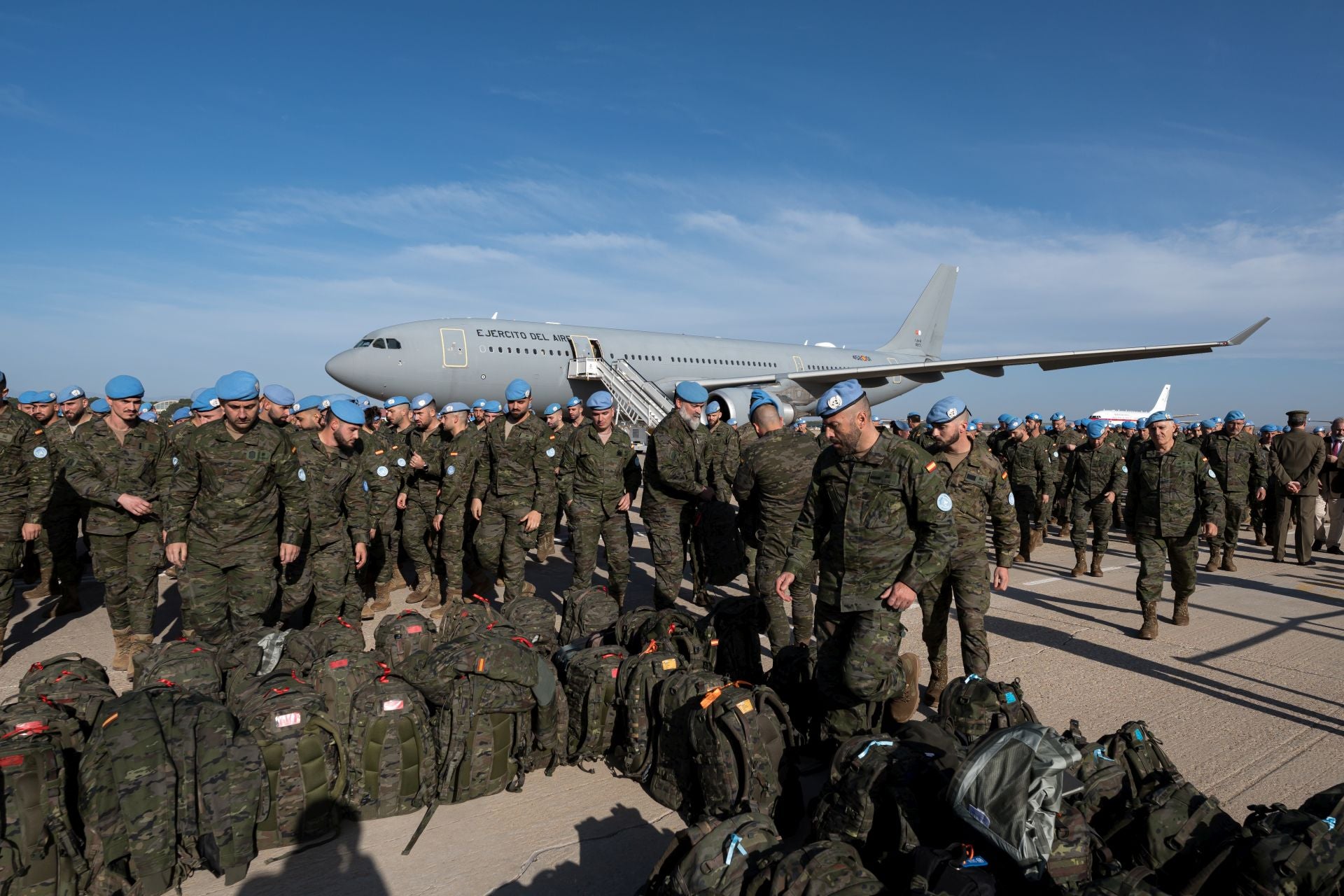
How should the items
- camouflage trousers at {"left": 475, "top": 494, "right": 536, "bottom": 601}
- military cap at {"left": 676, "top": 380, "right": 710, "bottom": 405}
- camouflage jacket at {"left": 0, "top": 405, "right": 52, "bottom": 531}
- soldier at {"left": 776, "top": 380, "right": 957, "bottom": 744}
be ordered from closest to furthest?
soldier at {"left": 776, "top": 380, "right": 957, "bottom": 744} → camouflage jacket at {"left": 0, "top": 405, "right": 52, "bottom": 531} → military cap at {"left": 676, "top": 380, "right": 710, "bottom": 405} → camouflage trousers at {"left": 475, "top": 494, "right": 536, "bottom": 601}

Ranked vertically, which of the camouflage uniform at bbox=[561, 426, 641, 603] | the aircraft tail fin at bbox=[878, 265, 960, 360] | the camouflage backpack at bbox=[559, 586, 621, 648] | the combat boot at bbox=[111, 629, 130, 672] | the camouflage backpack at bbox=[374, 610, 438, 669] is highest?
the aircraft tail fin at bbox=[878, 265, 960, 360]

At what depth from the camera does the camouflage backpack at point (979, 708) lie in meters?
3.54

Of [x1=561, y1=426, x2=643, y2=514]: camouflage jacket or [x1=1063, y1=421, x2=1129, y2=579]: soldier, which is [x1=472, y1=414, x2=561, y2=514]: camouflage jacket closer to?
[x1=561, y1=426, x2=643, y2=514]: camouflage jacket

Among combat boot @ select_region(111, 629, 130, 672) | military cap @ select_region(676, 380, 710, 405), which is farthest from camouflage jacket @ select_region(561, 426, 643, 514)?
combat boot @ select_region(111, 629, 130, 672)

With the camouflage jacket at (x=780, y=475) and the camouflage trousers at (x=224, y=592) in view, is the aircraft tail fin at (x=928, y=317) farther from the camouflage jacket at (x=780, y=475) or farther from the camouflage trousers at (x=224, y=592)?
the camouflage trousers at (x=224, y=592)

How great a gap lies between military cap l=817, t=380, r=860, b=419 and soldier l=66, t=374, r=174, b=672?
5.16 m

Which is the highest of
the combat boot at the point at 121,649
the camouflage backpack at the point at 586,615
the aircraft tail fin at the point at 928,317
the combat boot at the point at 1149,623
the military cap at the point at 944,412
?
the aircraft tail fin at the point at 928,317

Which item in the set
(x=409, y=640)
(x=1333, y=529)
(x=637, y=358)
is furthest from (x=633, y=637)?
(x=637, y=358)

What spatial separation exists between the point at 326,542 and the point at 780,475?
11.9 ft

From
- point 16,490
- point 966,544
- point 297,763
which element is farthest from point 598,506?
point 16,490

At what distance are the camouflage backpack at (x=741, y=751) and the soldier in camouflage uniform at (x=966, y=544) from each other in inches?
71.5

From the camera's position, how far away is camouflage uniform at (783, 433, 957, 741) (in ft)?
11.9

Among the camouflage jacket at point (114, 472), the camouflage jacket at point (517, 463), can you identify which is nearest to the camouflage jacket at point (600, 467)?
the camouflage jacket at point (517, 463)

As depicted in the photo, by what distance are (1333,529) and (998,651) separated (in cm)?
906
